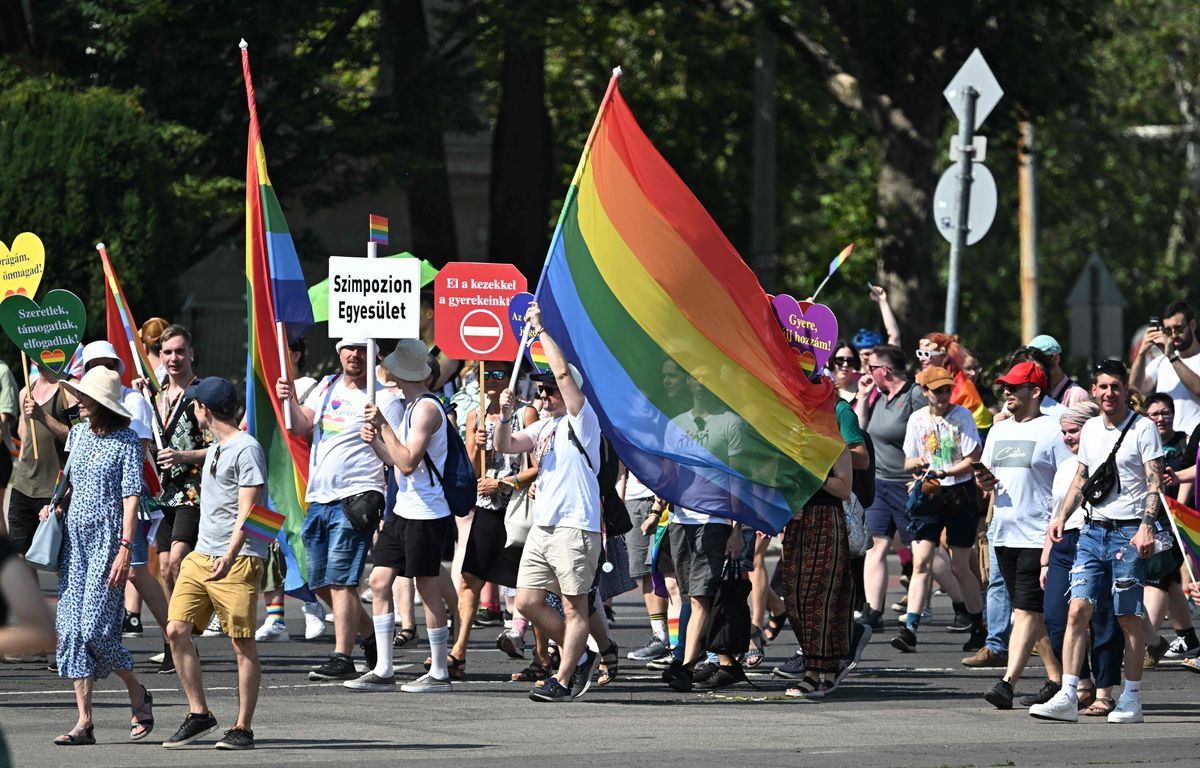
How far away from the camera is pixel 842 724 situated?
1010 centimetres

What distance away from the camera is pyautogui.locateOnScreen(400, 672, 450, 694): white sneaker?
1109 cm

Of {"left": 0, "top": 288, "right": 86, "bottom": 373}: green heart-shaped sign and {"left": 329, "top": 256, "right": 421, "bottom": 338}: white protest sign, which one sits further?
{"left": 0, "top": 288, "right": 86, "bottom": 373}: green heart-shaped sign

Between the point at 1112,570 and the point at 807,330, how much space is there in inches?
81.8

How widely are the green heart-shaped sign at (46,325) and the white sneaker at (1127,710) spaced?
6.05 meters

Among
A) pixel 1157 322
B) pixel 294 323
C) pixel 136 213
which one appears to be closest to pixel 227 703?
pixel 294 323

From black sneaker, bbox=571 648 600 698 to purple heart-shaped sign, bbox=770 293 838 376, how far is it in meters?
1.88

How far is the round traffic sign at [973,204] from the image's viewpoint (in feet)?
54.3

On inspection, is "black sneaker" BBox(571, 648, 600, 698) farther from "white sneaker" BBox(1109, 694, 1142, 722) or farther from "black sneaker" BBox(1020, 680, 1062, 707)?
"white sneaker" BBox(1109, 694, 1142, 722)

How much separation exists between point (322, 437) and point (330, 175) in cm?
1449

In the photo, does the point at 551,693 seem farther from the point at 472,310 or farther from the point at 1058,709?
the point at 472,310

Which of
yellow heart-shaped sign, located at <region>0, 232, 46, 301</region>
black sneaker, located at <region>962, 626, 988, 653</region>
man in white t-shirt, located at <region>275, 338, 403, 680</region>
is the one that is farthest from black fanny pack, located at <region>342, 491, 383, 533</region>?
black sneaker, located at <region>962, 626, 988, 653</region>

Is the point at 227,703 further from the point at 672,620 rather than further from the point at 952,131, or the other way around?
the point at 952,131

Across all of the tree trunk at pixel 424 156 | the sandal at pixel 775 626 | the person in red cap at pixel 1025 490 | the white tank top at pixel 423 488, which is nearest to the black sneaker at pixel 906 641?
the sandal at pixel 775 626

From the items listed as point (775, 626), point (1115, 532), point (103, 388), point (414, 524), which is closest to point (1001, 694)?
point (1115, 532)
